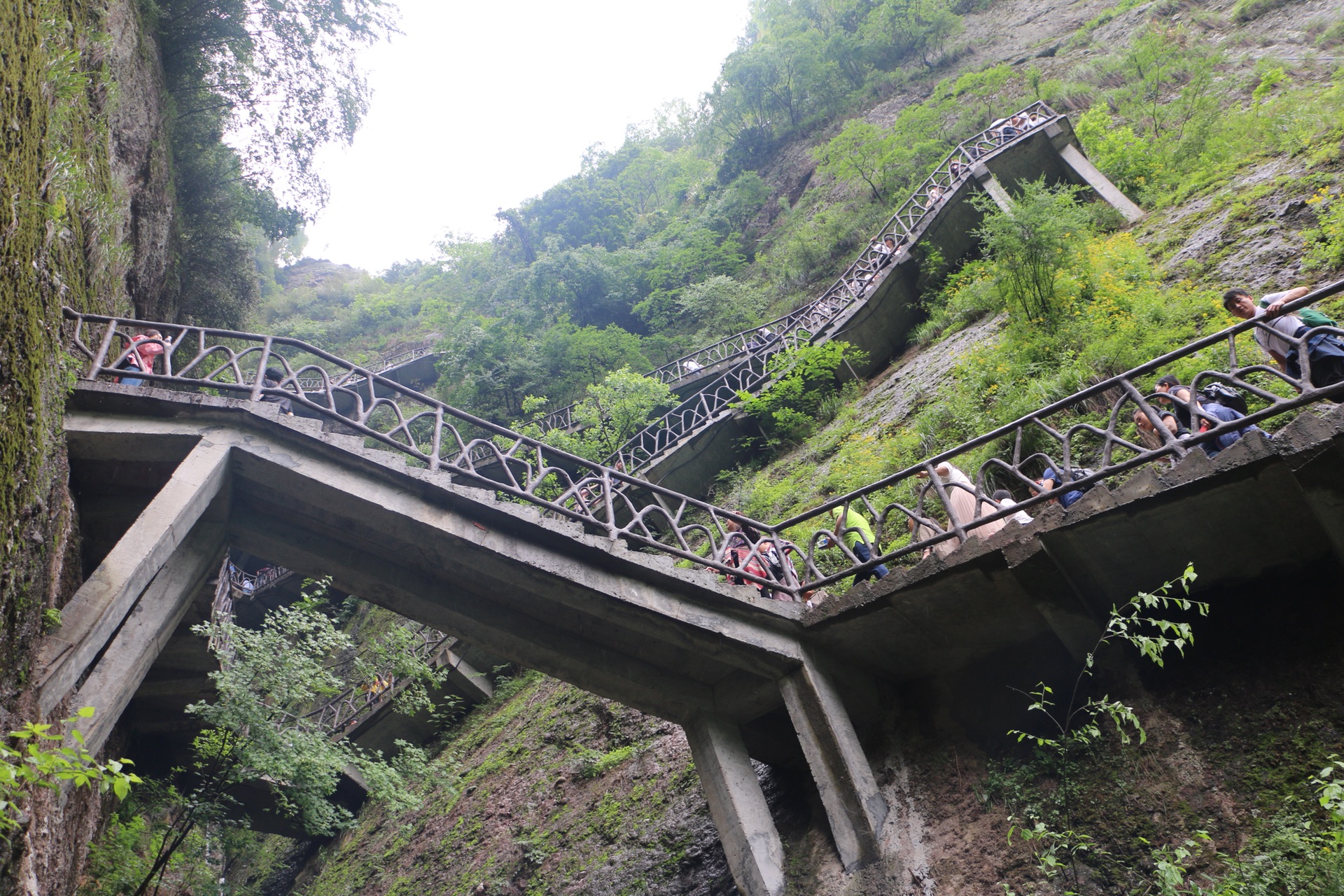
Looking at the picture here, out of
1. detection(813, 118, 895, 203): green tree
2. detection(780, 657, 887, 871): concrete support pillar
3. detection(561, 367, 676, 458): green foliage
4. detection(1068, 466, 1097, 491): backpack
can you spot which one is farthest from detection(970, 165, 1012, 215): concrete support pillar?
detection(780, 657, 887, 871): concrete support pillar

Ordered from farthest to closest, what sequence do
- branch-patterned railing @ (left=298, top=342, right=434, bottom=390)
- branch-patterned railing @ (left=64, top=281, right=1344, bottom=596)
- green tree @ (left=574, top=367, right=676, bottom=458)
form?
1. branch-patterned railing @ (left=298, top=342, right=434, bottom=390)
2. green tree @ (left=574, top=367, right=676, bottom=458)
3. branch-patterned railing @ (left=64, top=281, right=1344, bottom=596)

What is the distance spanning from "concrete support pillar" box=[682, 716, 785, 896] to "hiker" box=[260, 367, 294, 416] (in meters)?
4.83

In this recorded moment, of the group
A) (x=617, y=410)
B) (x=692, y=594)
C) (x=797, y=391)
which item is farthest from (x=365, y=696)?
(x=692, y=594)

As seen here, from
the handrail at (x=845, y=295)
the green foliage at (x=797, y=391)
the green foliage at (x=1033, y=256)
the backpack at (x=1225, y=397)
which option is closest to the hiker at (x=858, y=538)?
the backpack at (x=1225, y=397)

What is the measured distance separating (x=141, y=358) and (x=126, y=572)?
136 inches

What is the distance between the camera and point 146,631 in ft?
18.7


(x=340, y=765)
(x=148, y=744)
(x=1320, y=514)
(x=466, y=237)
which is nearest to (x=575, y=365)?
(x=148, y=744)

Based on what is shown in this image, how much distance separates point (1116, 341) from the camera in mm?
7750

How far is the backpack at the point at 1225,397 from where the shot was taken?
5219 millimetres

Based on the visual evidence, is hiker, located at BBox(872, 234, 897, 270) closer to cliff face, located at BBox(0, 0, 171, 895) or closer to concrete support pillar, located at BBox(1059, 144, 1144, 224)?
concrete support pillar, located at BBox(1059, 144, 1144, 224)

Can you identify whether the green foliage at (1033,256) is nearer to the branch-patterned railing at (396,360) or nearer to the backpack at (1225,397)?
the backpack at (1225,397)

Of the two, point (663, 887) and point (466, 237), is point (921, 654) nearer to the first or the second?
point (663, 887)

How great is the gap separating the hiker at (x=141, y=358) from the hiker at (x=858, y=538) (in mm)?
6216

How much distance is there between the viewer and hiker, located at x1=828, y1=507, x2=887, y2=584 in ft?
22.4
